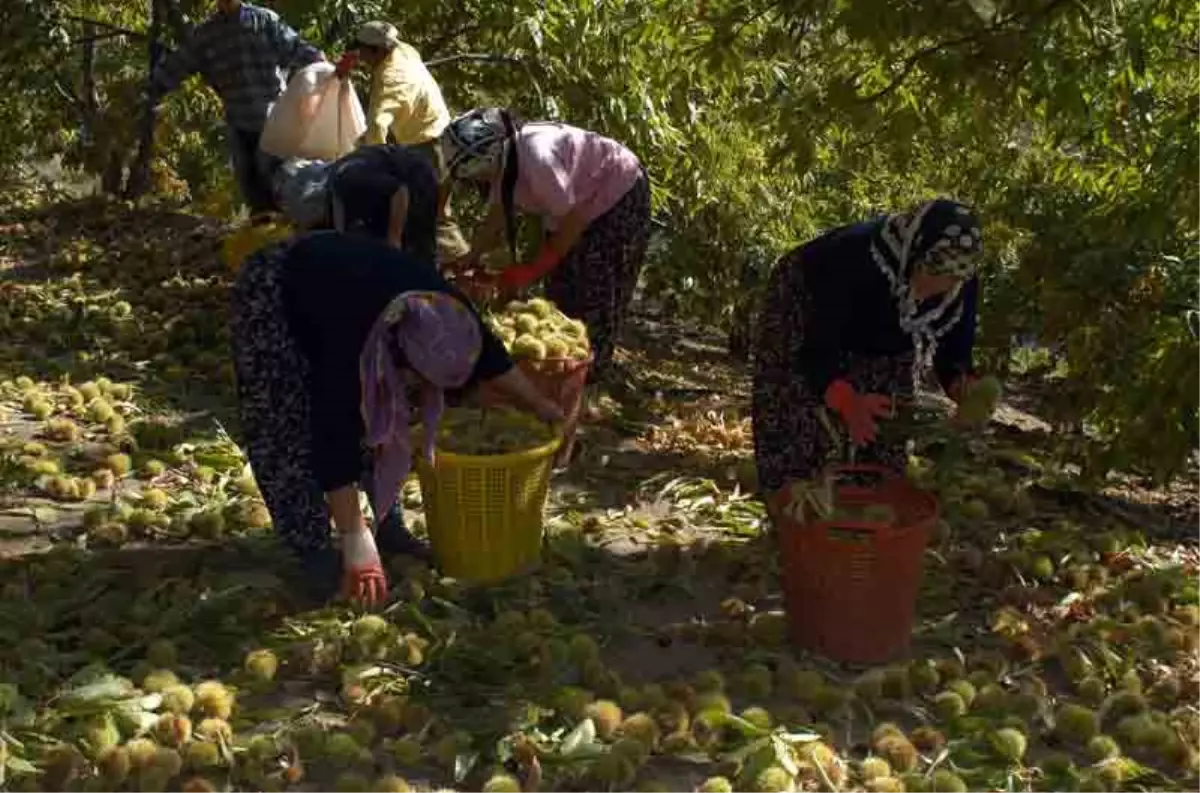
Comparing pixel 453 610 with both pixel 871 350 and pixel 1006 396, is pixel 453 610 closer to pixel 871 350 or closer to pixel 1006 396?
pixel 871 350

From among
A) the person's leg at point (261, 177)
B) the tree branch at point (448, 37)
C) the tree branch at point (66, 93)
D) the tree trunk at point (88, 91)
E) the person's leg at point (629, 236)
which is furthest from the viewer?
the tree trunk at point (88, 91)

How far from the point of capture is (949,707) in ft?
12.4

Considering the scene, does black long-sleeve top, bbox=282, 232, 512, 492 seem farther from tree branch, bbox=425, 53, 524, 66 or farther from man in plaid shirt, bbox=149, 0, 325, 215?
tree branch, bbox=425, 53, 524, 66

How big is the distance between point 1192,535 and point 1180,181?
1989 mm

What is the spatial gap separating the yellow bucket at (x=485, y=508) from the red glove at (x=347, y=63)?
9.01 ft

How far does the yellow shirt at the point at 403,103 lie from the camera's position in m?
6.38

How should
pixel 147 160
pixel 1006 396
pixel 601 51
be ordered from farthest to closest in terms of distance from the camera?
pixel 147 160
pixel 1006 396
pixel 601 51

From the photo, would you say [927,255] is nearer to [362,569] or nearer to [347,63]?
[362,569]

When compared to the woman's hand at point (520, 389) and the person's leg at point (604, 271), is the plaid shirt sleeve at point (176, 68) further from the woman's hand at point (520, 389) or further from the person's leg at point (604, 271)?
the woman's hand at point (520, 389)

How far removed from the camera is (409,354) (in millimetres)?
3654

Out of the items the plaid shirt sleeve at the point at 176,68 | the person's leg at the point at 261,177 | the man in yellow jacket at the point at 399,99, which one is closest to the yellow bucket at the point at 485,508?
the man in yellow jacket at the point at 399,99

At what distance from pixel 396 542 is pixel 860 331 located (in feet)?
5.49

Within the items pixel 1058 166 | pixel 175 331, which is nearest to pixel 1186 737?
pixel 1058 166

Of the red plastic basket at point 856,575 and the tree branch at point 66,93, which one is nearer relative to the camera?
the red plastic basket at point 856,575
